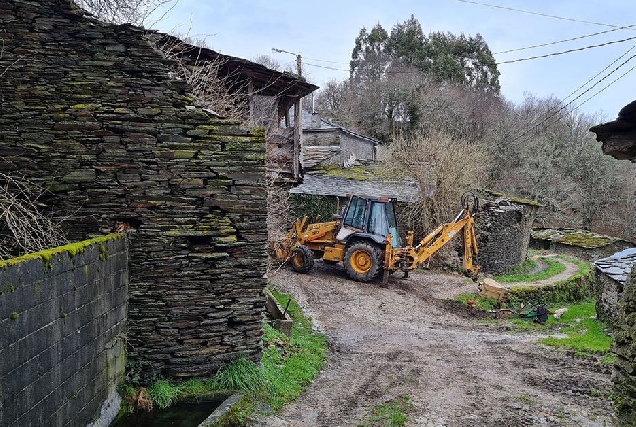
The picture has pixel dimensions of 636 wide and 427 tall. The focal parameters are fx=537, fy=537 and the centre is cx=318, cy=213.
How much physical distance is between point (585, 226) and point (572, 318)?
22.0 meters

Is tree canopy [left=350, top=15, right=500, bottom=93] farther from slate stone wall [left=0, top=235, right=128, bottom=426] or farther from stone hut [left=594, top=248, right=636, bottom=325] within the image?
slate stone wall [left=0, top=235, right=128, bottom=426]

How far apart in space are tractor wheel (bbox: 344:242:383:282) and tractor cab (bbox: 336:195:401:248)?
0.40 meters

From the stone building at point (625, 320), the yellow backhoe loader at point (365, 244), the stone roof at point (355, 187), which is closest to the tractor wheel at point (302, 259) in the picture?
the yellow backhoe loader at point (365, 244)

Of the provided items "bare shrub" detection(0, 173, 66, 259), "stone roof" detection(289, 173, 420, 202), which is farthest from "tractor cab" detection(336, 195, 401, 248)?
"bare shrub" detection(0, 173, 66, 259)

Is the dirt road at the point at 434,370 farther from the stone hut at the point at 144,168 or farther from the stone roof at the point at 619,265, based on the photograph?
the stone roof at the point at 619,265

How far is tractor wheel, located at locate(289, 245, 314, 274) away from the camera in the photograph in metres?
16.2

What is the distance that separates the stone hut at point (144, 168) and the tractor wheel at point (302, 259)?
956 centimetres

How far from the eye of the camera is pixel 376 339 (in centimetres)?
1077

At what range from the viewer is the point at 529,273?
2033 cm

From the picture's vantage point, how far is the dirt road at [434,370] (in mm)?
6707

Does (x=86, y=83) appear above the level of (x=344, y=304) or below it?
above

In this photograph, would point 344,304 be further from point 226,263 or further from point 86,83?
point 86,83

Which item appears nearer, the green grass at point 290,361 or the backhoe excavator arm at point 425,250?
the green grass at point 290,361

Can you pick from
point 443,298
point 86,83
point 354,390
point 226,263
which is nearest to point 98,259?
point 226,263
